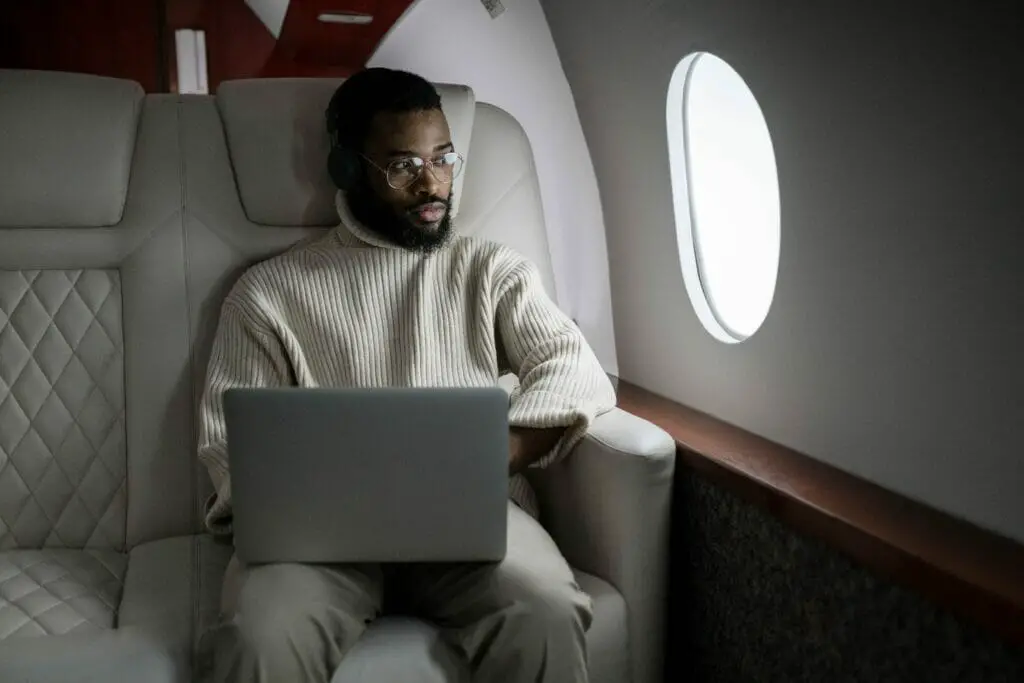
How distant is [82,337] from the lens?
1.57 meters

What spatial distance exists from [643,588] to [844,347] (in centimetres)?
45

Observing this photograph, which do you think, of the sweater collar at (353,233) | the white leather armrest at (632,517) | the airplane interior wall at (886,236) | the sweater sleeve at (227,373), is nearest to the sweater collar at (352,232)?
the sweater collar at (353,233)

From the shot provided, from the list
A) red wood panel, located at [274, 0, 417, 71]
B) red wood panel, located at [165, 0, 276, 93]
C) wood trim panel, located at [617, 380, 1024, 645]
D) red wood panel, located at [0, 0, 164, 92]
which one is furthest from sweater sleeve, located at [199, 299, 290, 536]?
red wood panel, located at [0, 0, 164, 92]

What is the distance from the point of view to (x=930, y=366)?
3.92 feet

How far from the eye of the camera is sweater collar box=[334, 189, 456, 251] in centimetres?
159

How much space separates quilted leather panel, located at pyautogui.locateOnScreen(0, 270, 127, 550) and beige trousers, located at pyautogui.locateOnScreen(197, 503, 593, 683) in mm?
390

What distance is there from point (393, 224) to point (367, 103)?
0.67 ft

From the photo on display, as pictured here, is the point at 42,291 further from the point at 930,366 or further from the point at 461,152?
the point at 930,366

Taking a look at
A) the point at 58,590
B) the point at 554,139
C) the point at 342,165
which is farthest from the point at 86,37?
the point at 58,590

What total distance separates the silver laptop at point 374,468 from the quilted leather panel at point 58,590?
344mm

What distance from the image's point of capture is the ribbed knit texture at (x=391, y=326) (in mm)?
1501

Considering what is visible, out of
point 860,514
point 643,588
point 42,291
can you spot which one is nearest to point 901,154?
point 860,514

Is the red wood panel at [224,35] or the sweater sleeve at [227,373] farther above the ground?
the red wood panel at [224,35]

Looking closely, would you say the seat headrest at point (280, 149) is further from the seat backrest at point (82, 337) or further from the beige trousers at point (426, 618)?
the beige trousers at point (426, 618)
